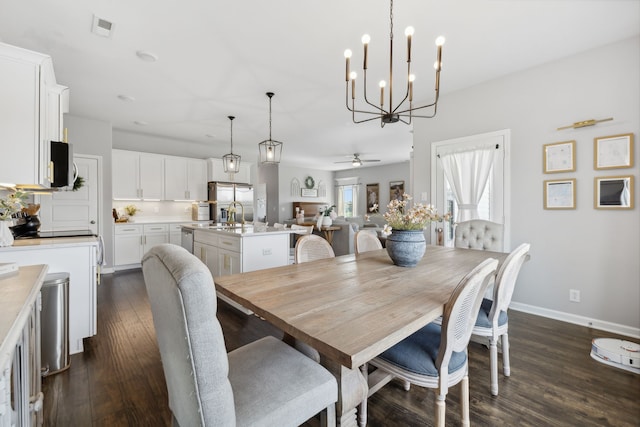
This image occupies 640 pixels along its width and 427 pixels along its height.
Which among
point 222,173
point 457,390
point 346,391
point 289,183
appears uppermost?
point 289,183

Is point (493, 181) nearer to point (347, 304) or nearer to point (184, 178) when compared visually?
point (347, 304)

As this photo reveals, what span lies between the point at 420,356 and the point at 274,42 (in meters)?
2.80

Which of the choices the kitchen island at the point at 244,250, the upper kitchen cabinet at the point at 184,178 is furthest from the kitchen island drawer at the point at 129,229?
the kitchen island at the point at 244,250

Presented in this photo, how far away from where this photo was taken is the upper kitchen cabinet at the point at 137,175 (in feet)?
17.4

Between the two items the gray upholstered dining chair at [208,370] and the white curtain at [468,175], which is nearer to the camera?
the gray upholstered dining chair at [208,370]

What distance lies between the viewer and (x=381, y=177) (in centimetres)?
1002

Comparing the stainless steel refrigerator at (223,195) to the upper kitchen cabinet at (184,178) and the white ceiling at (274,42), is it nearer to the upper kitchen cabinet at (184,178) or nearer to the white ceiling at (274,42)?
the upper kitchen cabinet at (184,178)

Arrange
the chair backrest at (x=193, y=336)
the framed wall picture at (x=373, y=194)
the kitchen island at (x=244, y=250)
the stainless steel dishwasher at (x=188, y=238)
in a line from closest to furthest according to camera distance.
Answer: the chair backrest at (x=193, y=336) < the kitchen island at (x=244, y=250) < the stainless steel dishwasher at (x=188, y=238) < the framed wall picture at (x=373, y=194)

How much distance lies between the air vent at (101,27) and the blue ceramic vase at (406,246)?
2928mm

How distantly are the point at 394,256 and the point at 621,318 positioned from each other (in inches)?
98.4

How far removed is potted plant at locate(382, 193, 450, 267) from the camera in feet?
6.13

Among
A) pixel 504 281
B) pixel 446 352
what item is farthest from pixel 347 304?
pixel 504 281

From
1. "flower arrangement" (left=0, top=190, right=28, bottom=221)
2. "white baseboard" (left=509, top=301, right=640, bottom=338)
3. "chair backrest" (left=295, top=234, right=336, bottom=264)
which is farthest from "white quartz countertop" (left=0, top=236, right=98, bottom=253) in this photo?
"white baseboard" (left=509, top=301, right=640, bottom=338)

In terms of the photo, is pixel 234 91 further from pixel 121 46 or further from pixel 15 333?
pixel 15 333
